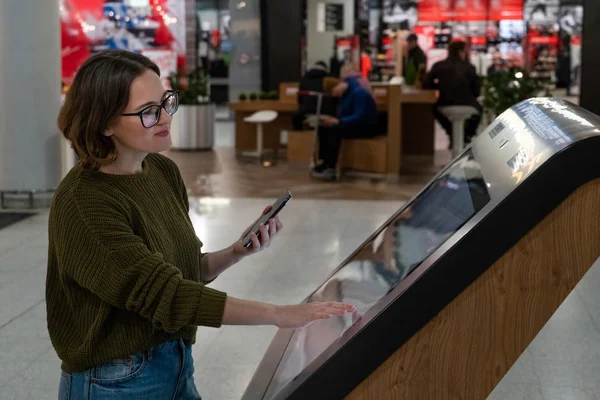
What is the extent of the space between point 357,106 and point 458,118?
205 centimetres

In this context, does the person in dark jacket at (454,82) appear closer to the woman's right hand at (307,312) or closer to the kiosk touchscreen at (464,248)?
the kiosk touchscreen at (464,248)

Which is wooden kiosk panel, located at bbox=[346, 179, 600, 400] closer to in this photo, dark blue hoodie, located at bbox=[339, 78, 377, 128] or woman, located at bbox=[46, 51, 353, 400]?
woman, located at bbox=[46, 51, 353, 400]

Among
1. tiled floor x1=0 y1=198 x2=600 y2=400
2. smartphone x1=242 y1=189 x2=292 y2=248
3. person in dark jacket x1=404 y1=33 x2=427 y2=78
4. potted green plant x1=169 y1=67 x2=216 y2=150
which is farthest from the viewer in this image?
person in dark jacket x1=404 y1=33 x2=427 y2=78

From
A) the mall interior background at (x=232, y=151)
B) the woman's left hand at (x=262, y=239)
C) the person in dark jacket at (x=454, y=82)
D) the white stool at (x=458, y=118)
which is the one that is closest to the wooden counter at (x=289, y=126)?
the mall interior background at (x=232, y=151)

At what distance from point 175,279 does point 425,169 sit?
33.1 ft

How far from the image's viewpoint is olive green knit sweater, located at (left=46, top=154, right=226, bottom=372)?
1.61 metres

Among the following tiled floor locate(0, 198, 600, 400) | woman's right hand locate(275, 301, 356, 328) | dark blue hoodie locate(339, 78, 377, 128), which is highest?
woman's right hand locate(275, 301, 356, 328)

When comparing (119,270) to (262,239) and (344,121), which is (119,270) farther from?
(344,121)

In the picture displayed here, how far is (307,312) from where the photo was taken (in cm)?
159

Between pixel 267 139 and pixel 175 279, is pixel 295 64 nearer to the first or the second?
pixel 267 139

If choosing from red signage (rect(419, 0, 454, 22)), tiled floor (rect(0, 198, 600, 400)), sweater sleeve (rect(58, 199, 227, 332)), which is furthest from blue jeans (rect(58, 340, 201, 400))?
red signage (rect(419, 0, 454, 22))

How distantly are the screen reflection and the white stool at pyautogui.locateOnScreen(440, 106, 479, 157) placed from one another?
9914mm

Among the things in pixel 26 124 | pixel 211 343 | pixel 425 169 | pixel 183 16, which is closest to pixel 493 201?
pixel 211 343

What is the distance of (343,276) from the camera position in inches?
83.7
